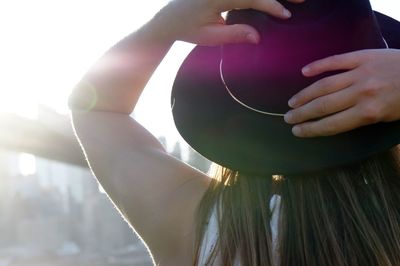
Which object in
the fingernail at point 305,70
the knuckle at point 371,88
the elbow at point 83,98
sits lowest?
the elbow at point 83,98

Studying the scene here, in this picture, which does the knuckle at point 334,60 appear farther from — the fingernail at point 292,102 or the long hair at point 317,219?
the long hair at point 317,219

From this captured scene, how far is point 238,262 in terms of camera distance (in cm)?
112

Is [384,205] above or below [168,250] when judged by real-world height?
above

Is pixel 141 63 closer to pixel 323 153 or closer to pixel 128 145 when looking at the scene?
pixel 128 145

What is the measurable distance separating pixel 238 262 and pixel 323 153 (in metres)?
0.22

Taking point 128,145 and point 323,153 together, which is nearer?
point 323,153

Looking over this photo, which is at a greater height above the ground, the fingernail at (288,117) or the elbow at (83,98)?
the fingernail at (288,117)

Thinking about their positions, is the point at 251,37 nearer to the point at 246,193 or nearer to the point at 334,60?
the point at 334,60

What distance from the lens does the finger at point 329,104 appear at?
1.03 m

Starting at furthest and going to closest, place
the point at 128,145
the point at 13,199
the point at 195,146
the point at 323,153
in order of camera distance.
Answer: the point at 13,199, the point at 128,145, the point at 195,146, the point at 323,153

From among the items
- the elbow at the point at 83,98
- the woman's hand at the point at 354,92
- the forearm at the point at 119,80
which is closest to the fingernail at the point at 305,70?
the woman's hand at the point at 354,92

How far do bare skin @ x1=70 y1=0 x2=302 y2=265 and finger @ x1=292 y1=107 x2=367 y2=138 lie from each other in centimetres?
16

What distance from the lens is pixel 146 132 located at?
1.39m

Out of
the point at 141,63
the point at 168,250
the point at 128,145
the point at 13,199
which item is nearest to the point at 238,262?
the point at 168,250
